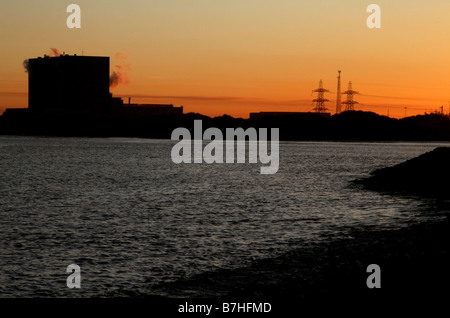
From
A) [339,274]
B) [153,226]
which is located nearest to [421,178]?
[153,226]

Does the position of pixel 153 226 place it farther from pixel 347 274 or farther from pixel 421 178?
pixel 421 178

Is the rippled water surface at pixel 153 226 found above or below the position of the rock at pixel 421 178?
below

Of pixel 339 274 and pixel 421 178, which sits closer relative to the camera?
pixel 339 274

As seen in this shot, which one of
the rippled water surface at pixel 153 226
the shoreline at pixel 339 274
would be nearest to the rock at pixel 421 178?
the rippled water surface at pixel 153 226

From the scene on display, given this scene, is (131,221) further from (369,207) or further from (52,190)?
(52,190)

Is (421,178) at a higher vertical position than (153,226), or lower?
higher

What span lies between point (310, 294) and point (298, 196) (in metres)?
38.5

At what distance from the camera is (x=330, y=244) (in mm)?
26781

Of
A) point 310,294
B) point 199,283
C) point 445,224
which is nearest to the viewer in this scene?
point 310,294

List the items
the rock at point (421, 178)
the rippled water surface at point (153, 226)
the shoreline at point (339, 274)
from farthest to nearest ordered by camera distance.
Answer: the rock at point (421, 178) → the rippled water surface at point (153, 226) → the shoreline at point (339, 274)

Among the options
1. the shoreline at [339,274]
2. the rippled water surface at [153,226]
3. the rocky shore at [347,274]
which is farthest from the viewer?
the rippled water surface at [153,226]

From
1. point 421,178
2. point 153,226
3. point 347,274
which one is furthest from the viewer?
point 421,178

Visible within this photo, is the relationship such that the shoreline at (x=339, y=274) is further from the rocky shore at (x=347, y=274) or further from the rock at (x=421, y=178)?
the rock at (x=421, y=178)
